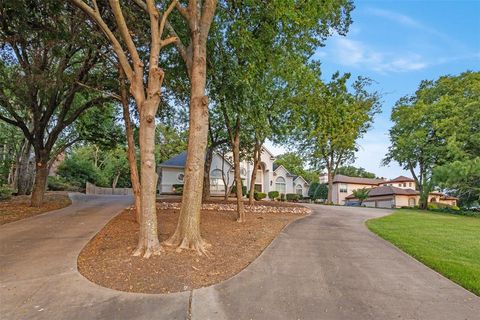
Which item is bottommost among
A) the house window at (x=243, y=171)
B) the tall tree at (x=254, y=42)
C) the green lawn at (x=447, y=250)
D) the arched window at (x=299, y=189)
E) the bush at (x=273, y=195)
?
the green lawn at (x=447, y=250)

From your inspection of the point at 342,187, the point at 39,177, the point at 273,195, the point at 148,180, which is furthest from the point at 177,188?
the point at 342,187

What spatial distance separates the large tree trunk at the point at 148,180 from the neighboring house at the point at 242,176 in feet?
71.9

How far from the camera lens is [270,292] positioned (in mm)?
4770

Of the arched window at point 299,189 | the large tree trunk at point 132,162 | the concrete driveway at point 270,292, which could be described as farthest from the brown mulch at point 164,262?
the arched window at point 299,189

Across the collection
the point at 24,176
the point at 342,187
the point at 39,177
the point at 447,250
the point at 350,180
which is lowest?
the point at 447,250

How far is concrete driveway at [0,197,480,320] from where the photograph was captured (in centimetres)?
406

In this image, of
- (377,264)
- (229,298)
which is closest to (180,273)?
(229,298)

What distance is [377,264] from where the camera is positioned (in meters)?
6.31

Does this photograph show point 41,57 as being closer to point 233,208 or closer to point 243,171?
point 233,208

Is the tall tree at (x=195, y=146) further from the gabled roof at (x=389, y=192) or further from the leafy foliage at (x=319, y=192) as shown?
the gabled roof at (x=389, y=192)

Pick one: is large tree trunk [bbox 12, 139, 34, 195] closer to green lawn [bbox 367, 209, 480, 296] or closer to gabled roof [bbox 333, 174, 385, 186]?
green lawn [bbox 367, 209, 480, 296]

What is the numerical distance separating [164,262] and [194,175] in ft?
6.69

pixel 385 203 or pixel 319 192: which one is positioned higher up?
pixel 319 192

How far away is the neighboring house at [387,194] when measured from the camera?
39.6 metres
